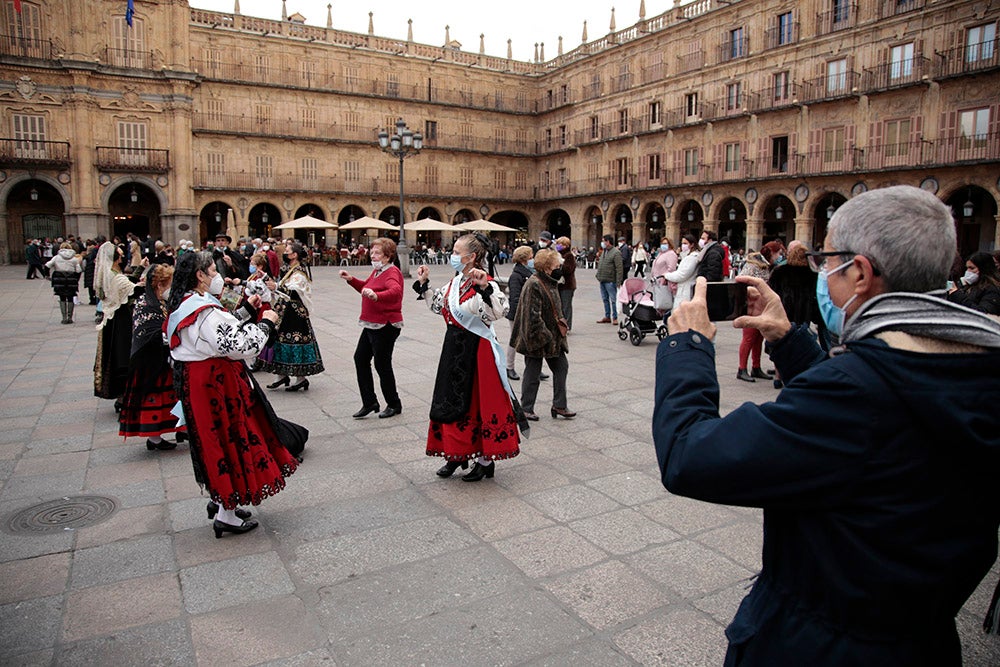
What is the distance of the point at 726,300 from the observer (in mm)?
1727

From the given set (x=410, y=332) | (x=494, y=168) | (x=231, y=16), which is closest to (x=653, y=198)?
(x=494, y=168)

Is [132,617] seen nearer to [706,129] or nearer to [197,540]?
[197,540]

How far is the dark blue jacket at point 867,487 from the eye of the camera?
1207mm

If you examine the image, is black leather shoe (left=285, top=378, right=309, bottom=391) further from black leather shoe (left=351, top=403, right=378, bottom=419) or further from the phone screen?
the phone screen

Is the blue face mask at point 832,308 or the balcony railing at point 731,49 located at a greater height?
the balcony railing at point 731,49

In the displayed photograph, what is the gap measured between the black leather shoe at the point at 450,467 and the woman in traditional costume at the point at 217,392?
3.96ft

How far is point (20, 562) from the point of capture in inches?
140

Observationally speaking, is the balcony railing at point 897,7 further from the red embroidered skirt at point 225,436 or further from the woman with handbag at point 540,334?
the red embroidered skirt at point 225,436

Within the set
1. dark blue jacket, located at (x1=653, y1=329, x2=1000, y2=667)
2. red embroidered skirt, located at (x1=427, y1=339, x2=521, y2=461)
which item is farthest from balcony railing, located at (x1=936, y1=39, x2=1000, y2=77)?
dark blue jacket, located at (x1=653, y1=329, x2=1000, y2=667)

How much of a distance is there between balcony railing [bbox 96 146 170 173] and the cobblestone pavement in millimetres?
28017

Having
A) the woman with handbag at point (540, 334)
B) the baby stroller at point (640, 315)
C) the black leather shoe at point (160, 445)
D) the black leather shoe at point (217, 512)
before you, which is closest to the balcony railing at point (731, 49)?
the baby stroller at point (640, 315)

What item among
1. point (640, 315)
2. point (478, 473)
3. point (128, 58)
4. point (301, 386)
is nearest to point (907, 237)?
point (478, 473)

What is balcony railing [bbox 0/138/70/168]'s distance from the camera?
28.0m

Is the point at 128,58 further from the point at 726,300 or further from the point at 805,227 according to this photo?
the point at 726,300
